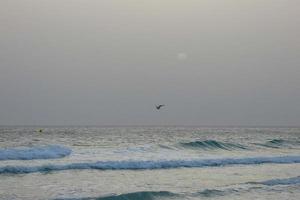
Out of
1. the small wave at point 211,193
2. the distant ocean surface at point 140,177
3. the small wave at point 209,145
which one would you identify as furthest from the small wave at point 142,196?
the small wave at point 209,145

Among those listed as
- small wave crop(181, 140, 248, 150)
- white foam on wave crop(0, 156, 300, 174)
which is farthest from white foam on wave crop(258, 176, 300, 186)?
small wave crop(181, 140, 248, 150)

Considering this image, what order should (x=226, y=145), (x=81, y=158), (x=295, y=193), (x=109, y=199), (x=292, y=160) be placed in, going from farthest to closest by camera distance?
(x=226, y=145), (x=292, y=160), (x=81, y=158), (x=295, y=193), (x=109, y=199)

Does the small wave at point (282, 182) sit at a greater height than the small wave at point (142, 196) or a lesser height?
greater

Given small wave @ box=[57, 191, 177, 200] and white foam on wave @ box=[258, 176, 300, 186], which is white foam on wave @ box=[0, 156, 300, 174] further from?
small wave @ box=[57, 191, 177, 200]

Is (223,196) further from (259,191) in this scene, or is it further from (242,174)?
(242,174)

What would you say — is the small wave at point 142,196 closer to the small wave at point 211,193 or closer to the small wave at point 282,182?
the small wave at point 211,193

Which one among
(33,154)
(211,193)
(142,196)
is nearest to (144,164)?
(33,154)

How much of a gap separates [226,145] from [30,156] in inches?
812

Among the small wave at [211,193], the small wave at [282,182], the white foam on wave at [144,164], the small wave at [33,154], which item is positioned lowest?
the small wave at [211,193]

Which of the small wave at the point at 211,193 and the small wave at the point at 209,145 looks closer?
the small wave at the point at 211,193

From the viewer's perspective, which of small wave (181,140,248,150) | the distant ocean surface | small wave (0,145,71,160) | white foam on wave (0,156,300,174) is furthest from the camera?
small wave (181,140,248,150)

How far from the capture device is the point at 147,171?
23172 millimetres

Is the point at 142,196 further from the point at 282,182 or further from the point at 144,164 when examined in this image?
the point at 144,164

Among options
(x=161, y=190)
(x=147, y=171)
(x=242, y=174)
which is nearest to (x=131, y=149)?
(x=147, y=171)
